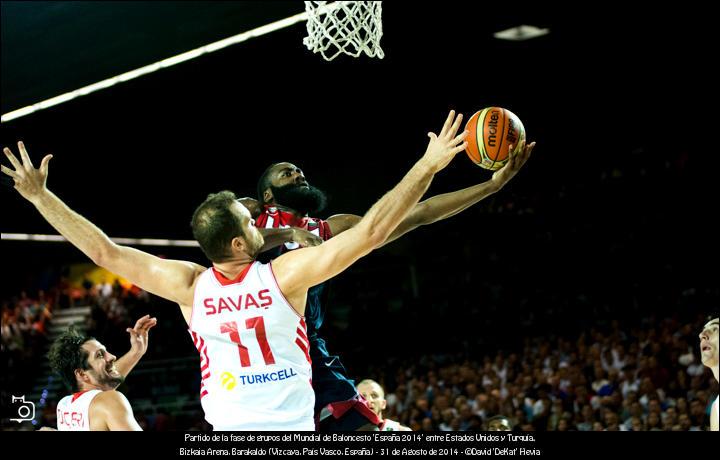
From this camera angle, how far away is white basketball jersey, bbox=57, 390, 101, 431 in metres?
4.81

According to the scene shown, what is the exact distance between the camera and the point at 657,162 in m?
14.8


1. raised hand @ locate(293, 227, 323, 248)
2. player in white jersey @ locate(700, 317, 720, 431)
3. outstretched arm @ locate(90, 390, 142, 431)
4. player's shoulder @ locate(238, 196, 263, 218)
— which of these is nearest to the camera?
player in white jersey @ locate(700, 317, 720, 431)

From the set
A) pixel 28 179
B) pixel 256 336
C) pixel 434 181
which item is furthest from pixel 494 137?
pixel 434 181

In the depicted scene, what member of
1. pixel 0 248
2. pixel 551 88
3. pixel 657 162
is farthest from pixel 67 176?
pixel 657 162

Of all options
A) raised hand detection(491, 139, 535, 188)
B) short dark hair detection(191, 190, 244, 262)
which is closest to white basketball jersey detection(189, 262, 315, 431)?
short dark hair detection(191, 190, 244, 262)

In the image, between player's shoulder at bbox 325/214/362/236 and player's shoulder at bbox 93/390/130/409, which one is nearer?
player's shoulder at bbox 93/390/130/409

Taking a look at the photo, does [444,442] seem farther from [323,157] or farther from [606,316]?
[323,157]

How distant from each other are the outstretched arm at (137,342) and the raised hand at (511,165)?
199cm

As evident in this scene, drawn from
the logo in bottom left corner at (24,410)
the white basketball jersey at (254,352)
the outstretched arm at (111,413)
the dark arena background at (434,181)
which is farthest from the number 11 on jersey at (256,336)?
the logo in bottom left corner at (24,410)

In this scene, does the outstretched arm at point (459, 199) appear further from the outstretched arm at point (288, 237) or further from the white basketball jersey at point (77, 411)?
the white basketball jersey at point (77, 411)

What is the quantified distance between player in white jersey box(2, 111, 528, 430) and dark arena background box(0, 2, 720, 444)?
7.55m

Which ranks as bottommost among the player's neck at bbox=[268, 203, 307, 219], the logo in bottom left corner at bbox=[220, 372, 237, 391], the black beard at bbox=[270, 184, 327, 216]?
the logo in bottom left corner at bbox=[220, 372, 237, 391]

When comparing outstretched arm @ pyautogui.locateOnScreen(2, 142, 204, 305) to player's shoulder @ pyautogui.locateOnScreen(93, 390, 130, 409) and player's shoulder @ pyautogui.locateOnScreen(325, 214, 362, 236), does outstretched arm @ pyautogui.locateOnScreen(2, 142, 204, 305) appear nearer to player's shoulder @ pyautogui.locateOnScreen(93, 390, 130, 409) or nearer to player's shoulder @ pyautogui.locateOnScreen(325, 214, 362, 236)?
player's shoulder @ pyautogui.locateOnScreen(93, 390, 130, 409)

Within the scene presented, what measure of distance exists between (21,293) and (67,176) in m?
5.87
